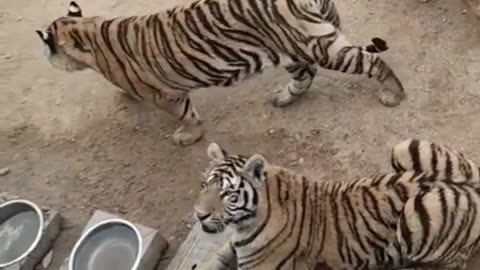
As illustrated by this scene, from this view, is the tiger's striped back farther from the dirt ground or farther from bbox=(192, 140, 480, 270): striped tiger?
the dirt ground

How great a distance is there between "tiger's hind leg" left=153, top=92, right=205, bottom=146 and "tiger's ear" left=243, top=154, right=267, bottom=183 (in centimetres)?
90

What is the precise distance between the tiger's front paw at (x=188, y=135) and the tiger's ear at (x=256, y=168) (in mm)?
936

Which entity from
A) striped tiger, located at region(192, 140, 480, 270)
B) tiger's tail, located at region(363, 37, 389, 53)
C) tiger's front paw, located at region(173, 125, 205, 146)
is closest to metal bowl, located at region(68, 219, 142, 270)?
striped tiger, located at region(192, 140, 480, 270)

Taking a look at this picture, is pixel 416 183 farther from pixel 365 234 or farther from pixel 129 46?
pixel 129 46

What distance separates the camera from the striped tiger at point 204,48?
3533 millimetres

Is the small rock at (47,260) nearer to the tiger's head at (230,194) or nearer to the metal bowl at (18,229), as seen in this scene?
the metal bowl at (18,229)

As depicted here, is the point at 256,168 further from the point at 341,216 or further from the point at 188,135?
the point at 188,135

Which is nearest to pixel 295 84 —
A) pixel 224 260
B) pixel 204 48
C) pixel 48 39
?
pixel 204 48

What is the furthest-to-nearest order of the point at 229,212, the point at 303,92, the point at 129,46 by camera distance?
1. the point at 303,92
2. the point at 129,46
3. the point at 229,212

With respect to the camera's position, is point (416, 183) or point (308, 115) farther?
point (308, 115)

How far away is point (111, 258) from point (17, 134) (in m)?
1.03

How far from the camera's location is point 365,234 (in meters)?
3.05

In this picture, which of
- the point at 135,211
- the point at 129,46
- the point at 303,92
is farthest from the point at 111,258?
the point at 303,92

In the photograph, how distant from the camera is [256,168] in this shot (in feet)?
9.71
